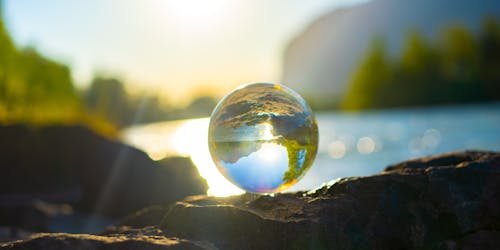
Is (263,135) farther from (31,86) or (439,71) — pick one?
(439,71)

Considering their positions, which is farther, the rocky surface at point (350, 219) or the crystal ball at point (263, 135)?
the crystal ball at point (263, 135)

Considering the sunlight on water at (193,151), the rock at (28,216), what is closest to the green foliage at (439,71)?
the sunlight on water at (193,151)

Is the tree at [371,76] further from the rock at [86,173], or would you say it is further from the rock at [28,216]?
the rock at [28,216]

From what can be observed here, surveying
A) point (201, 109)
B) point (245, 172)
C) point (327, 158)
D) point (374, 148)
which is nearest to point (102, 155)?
point (245, 172)

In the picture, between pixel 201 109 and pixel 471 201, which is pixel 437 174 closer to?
pixel 471 201

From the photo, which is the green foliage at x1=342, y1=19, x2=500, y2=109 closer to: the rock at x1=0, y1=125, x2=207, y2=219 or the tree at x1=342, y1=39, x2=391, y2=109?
the tree at x1=342, y1=39, x2=391, y2=109

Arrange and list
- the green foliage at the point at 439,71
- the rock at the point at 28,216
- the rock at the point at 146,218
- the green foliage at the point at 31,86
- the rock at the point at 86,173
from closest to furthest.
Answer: the rock at the point at 146,218 < the rock at the point at 28,216 < the rock at the point at 86,173 < the green foliage at the point at 31,86 < the green foliage at the point at 439,71

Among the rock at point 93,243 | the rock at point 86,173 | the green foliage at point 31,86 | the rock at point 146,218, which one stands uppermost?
the green foliage at point 31,86
